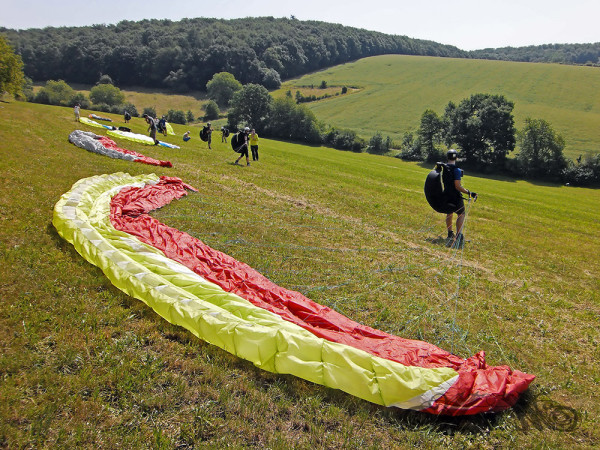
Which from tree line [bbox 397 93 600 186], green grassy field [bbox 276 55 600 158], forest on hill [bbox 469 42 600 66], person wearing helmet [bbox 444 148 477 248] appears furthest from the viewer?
forest on hill [bbox 469 42 600 66]

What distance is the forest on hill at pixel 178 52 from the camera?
109 m

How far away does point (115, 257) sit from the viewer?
20.9ft

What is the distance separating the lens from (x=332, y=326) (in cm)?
530

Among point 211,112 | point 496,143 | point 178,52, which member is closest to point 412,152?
point 496,143

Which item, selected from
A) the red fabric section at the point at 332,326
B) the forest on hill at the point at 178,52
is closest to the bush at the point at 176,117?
the forest on hill at the point at 178,52

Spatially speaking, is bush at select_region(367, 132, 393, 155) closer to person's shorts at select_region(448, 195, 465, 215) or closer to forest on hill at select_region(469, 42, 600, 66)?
person's shorts at select_region(448, 195, 465, 215)

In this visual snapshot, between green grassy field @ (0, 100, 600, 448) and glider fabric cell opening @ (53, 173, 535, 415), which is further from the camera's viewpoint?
glider fabric cell opening @ (53, 173, 535, 415)

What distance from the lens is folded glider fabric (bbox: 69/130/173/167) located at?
55.4 feet

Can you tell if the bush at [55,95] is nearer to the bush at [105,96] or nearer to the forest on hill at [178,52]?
the bush at [105,96]

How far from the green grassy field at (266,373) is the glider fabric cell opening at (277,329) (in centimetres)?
21

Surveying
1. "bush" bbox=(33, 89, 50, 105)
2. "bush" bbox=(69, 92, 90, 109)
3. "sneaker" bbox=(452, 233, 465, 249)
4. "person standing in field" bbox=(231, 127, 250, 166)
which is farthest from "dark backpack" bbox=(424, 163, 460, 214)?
"bush" bbox=(33, 89, 50, 105)

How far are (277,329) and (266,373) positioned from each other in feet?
1.73

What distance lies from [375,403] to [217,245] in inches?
208

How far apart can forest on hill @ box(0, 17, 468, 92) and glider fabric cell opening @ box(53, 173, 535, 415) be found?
381 feet
